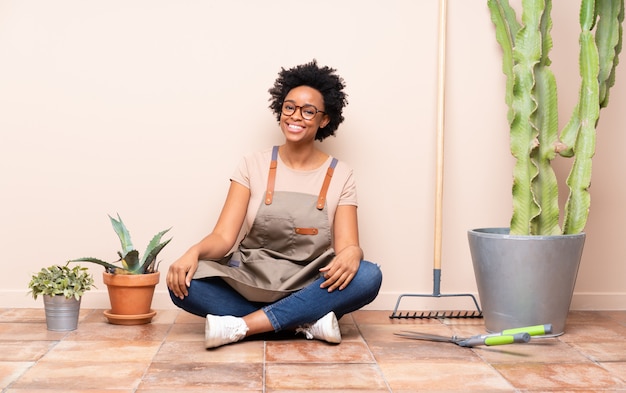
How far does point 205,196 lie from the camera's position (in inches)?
117

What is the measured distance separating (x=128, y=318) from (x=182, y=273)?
398mm

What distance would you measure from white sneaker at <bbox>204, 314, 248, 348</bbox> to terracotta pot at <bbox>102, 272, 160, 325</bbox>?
1.37 ft

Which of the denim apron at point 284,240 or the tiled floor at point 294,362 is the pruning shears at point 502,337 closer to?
the tiled floor at point 294,362

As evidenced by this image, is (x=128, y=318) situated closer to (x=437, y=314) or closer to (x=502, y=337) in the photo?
(x=437, y=314)

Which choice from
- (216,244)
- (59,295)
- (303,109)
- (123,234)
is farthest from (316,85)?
(59,295)

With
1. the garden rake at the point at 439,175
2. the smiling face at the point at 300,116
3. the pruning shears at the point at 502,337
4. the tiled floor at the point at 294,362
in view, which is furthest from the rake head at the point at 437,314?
the smiling face at the point at 300,116

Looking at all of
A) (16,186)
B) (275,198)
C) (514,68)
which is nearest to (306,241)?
(275,198)

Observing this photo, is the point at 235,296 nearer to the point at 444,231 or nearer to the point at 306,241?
the point at 306,241

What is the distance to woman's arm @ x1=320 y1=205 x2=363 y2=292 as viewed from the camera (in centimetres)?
243

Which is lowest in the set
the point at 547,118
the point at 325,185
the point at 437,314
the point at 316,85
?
the point at 437,314

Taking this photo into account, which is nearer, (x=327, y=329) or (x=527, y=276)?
(x=327, y=329)

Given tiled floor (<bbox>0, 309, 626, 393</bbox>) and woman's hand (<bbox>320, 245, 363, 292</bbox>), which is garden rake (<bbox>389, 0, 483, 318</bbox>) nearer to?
tiled floor (<bbox>0, 309, 626, 393</bbox>)

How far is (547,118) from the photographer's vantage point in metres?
2.71

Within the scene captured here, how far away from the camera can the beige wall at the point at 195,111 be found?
2941 millimetres
